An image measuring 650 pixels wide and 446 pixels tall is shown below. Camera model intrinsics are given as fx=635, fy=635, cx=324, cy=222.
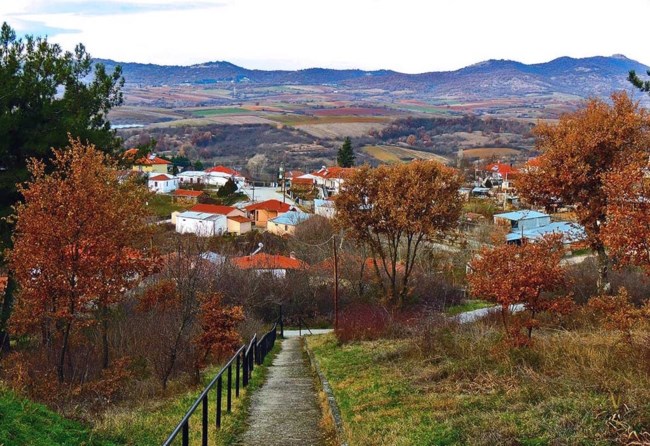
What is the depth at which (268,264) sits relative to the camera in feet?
128

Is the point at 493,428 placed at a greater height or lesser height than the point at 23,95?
lesser

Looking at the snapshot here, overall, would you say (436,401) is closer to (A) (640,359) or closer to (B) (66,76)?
(A) (640,359)

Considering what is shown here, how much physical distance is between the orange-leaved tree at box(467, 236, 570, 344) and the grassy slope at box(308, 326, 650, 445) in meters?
0.63

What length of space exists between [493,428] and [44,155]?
16638mm

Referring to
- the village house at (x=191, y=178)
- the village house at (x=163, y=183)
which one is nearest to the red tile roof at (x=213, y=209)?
the village house at (x=163, y=183)

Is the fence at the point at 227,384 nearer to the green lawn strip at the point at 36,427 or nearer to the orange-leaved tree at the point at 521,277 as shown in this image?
A: the green lawn strip at the point at 36,427

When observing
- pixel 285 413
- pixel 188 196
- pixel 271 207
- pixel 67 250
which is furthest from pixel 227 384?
pixel 188 196

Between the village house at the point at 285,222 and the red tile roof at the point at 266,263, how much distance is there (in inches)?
655

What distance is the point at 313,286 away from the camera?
3769 cm

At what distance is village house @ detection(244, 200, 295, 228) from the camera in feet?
230

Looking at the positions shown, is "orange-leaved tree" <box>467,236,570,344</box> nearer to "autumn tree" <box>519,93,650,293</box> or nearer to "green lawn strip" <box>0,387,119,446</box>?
"autumn tree" <box>519,93,650,293</box>

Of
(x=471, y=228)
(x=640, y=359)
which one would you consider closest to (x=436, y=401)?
(x=640, y=359)

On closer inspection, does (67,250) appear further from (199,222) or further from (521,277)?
(199,222)

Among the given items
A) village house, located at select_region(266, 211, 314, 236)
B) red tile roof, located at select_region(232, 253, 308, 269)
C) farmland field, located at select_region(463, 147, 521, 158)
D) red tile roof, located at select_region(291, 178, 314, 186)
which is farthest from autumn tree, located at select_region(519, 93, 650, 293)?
farmland field, located at select_region(463, 147, 521, 158)
